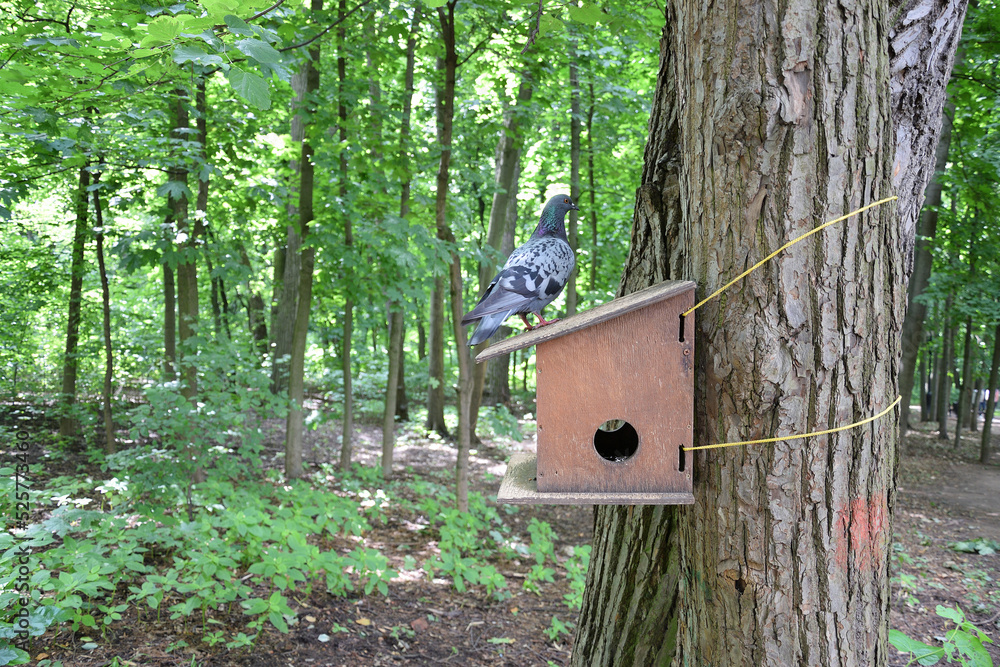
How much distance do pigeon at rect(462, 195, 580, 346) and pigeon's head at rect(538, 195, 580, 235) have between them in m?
0.19

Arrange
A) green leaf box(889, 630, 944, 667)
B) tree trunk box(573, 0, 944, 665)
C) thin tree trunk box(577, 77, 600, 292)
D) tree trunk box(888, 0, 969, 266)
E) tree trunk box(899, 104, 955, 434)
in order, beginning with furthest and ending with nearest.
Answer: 1. tree trunk box(899, 104, 955, 434)
2. thin tree trunk box(577, 77, 600, 292)
3. green leaf box(889, 630, 944, 667)
4. tree trunk box(888, 0, 969, 266)
5. tree trunk box(573, 0, 944, 665)

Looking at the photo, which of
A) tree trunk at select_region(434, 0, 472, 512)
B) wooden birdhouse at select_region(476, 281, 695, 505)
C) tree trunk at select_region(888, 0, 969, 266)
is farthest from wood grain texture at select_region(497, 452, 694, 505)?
tree trunk at select_region(434, 0, 472, 512)

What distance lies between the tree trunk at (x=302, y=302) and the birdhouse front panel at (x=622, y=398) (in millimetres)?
4921

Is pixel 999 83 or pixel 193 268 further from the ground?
pixel 999 83

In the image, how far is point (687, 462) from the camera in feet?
5.10

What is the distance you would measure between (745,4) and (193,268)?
18.8 feet

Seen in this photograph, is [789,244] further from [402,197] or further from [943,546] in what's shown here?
[943,546]

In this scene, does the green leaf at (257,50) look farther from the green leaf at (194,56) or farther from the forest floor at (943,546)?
the forest floor at (943,546)

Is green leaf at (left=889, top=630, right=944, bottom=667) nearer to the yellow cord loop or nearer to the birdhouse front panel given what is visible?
the yellow cord loop

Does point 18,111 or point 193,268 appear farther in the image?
point 193,268

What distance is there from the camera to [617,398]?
5.33 ft

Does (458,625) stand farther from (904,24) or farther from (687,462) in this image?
(904,24)

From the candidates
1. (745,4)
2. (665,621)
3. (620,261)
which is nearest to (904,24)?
(745,4)

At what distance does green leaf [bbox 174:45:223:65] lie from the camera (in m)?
1.81
